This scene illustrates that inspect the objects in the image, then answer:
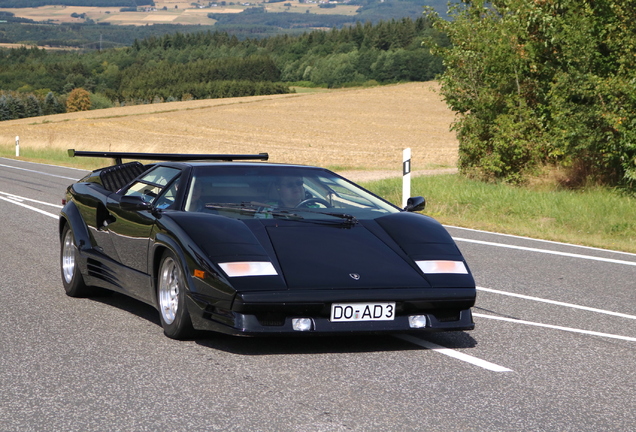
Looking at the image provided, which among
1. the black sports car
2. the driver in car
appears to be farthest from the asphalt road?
the driver in car

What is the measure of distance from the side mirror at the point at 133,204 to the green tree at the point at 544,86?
1125 centimetres

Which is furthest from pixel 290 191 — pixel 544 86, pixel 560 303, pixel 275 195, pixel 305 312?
pixel 544 86

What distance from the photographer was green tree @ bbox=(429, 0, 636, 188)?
16703 millimetres

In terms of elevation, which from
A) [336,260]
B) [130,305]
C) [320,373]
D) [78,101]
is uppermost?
[336,260]

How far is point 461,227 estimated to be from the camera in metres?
14.7

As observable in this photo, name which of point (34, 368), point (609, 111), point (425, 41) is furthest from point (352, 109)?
point (34, 368)

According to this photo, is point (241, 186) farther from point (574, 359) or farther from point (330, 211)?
point (574, 359)

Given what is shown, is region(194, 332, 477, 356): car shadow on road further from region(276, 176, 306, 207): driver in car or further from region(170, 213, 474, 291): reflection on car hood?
region(276, 176, 306, 207): driver in car

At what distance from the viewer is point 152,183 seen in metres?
7.06

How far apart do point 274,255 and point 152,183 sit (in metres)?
1.74

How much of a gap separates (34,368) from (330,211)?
227 centimetres

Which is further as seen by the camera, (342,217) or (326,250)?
(342,217)

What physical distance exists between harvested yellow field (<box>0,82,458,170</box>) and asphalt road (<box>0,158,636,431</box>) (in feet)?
85.0

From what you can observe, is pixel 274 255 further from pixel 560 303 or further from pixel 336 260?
pixel 560 303
